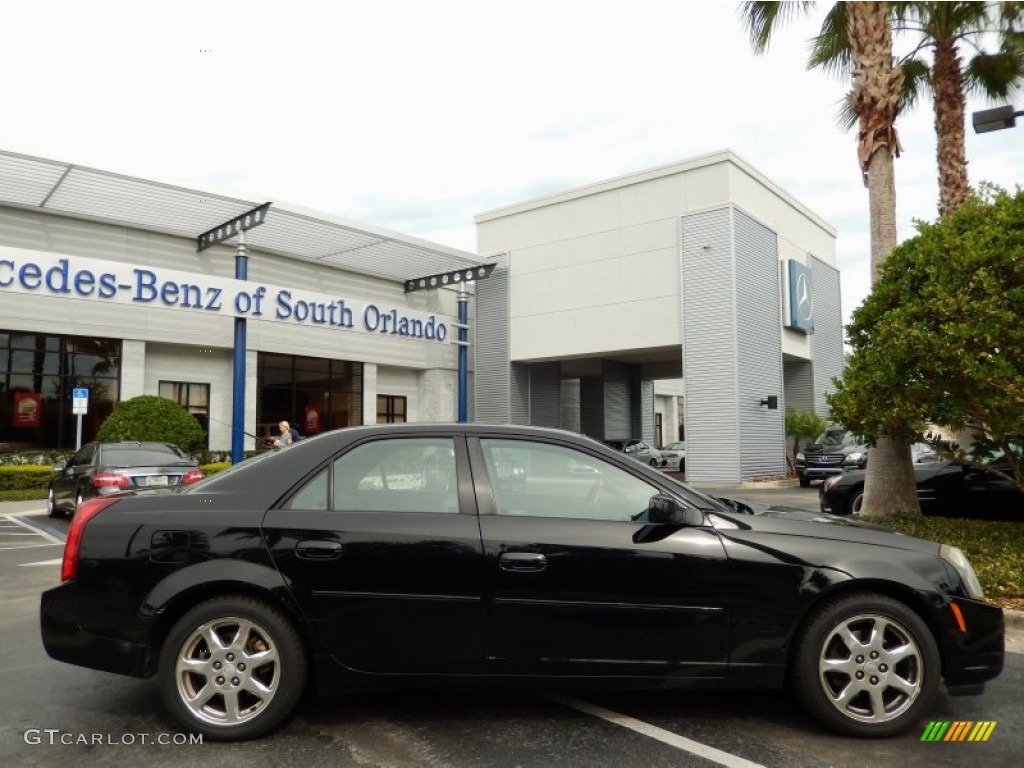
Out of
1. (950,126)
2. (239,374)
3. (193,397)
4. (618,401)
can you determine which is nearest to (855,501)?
(950,126)

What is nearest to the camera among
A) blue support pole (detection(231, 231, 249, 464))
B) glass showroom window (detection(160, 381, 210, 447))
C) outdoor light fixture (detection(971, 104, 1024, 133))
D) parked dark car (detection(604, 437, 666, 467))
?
outdoor light fixture (detection(971, 104, 1024, 133))

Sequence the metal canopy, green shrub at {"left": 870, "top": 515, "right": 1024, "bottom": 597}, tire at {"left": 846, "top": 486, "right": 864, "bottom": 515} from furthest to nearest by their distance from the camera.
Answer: the metal canopy < tire at {"left": 846, "top": 486, "right": 864, "bottom": 515} < green shrub at {"left": 870, "top": 515, "right": 1024, "bottom": 597}

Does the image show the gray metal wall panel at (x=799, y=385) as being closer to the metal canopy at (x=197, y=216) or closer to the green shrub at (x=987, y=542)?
the metal canopy at (x=197, y=216)

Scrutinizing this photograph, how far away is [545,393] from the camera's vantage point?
2845 cm

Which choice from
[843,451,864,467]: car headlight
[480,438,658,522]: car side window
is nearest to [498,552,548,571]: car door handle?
[480,438,658,522]: car side window

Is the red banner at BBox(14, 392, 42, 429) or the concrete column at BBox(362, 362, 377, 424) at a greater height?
the concrete column at BBox(362, 362, 377, 424)

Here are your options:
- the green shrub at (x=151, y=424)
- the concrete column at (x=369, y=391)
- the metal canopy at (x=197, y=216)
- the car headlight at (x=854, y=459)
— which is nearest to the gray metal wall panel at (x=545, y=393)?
the metal canopy at (x=197, y=216)

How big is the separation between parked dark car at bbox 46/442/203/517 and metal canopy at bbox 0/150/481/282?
8.60m

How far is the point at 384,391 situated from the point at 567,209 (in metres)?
9.79

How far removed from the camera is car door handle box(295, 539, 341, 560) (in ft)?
10.8

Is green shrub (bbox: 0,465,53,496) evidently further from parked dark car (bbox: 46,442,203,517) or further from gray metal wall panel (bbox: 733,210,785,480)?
gray metal wall panel (bbox: 733,210,785,480)

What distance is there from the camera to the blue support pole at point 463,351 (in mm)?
26469

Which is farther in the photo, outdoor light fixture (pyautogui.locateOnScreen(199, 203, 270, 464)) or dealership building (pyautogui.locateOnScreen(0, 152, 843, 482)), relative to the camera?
outdoor light fixture (pyautogui.locateOnScreen(199, 203, 270, 464))

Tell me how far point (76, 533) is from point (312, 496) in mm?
1112
